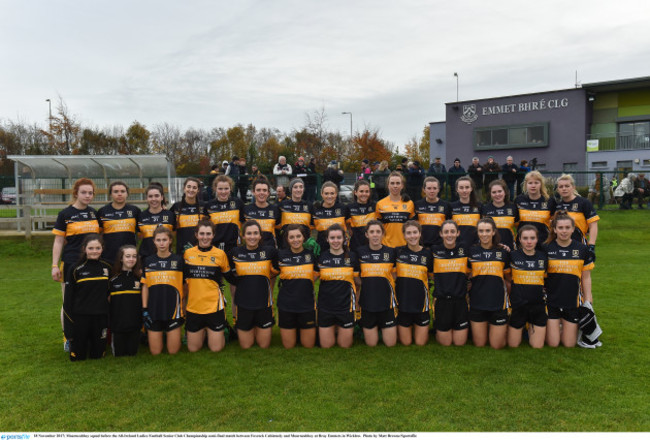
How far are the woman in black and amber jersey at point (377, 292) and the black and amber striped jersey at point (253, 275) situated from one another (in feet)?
3.47

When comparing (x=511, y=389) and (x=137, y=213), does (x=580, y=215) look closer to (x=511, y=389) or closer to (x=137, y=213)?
(x=511, y=389)

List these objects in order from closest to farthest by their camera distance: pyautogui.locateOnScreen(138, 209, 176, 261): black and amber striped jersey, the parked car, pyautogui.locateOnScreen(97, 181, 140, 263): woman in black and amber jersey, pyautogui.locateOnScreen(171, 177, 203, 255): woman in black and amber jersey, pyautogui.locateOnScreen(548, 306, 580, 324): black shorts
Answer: pyautogui.locateOnScreen(548, 306, 580, 324): black shorts < pyautogui.locateOnScreen(97, 181, 140, 263): woman in black and amber jersey < pyautogui.locateOnScreen(138, 209, 176, 261): black and amber striped jersey < pyautogui.locateOnScreen(171, 177, 203, 255): woman in black and amber jersey < the parked car

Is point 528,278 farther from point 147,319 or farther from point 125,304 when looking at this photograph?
point 125,304

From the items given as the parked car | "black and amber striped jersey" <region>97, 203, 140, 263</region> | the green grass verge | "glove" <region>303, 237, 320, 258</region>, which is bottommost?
the green grass verge

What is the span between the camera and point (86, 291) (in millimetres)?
4953

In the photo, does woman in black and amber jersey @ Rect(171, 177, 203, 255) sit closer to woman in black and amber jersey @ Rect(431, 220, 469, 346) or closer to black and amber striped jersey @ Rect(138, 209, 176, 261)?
black and amber striped jersey @ Rect(138, 209, 176, 261)

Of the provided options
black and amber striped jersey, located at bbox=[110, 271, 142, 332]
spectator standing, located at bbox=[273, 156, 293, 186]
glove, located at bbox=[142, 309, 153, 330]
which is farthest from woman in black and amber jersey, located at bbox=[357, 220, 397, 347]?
spectator standing, located at bbox=[273, 156, 293, 186]

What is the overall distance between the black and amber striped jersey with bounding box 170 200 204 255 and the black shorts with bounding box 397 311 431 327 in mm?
2650

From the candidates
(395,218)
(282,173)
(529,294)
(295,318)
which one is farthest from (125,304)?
(282,173)

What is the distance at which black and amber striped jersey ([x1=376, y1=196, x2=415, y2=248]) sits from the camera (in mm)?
6203

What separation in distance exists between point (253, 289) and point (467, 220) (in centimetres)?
285

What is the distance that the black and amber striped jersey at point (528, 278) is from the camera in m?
5.12

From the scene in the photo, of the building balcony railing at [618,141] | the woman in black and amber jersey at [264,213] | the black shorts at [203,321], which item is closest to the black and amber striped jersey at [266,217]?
the woman in black and amber jersey at [264,213]

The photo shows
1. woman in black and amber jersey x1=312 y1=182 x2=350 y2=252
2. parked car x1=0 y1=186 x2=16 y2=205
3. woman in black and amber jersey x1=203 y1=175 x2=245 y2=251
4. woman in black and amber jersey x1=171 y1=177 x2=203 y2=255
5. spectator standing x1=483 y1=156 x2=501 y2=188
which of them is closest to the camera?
woman in black and amber jersey x1=171 y1=177 x2=203 y2=255
